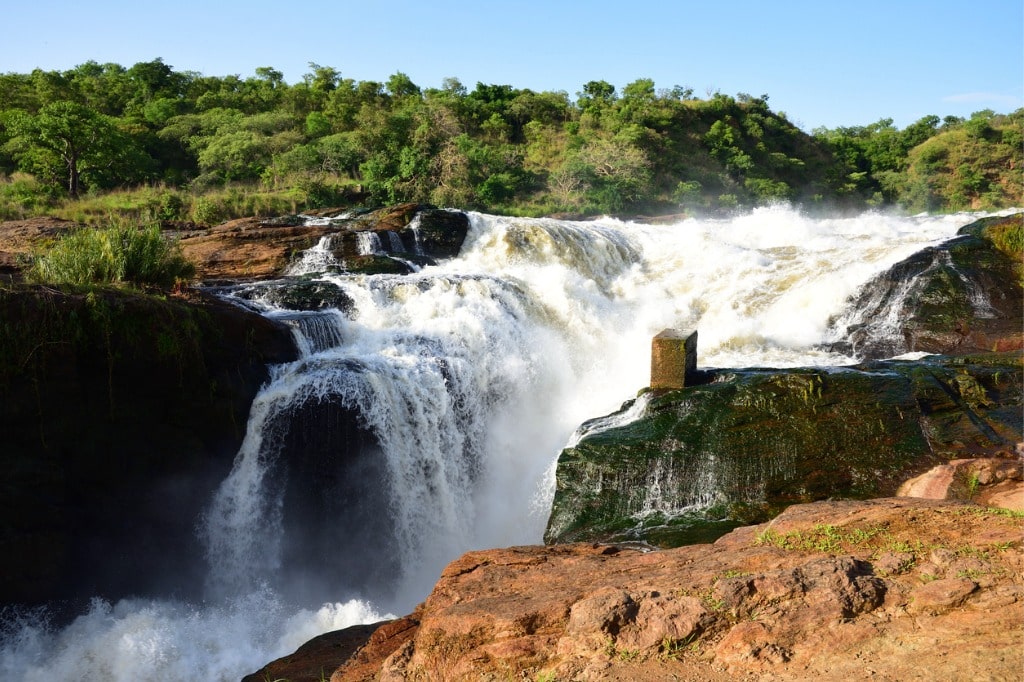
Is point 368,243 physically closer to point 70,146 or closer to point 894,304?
point 894,304

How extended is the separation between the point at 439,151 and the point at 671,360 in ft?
75.9

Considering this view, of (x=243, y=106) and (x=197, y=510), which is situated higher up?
(x=243, y=106)

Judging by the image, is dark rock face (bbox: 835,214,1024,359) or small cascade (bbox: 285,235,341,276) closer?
dark rock face (bbox: 835,214,1024,359)

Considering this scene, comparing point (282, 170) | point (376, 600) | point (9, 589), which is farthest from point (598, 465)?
point (282, 170)

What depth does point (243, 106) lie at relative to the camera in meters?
35.4

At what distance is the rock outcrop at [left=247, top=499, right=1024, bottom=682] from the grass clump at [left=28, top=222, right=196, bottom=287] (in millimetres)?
6524

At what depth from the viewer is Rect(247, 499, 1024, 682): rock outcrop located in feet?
10.1

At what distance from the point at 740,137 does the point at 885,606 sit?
42.0 meters

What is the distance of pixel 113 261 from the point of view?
29.0ft

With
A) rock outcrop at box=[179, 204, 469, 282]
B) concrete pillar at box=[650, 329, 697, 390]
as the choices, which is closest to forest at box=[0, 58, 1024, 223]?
rock outcrop at box=[179, 204, 469, 282]

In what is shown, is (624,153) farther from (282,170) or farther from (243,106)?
(243,106)

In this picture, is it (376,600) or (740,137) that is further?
(740,137)

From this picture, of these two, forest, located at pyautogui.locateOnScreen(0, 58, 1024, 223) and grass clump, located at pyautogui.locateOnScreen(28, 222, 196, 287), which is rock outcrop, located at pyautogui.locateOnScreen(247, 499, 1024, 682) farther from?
forest, located at pyautogui.locateOnScreen(0, 58, 1024, 223)

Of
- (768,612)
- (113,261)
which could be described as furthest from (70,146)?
(768,612)
